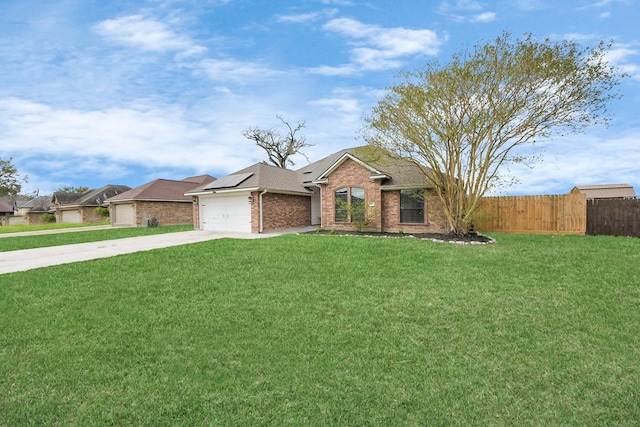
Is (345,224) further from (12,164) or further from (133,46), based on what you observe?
(12,164)

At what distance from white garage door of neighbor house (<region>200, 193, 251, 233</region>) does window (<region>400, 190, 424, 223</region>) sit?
8026 millimetres

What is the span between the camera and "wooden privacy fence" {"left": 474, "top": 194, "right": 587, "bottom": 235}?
1423 centimetres

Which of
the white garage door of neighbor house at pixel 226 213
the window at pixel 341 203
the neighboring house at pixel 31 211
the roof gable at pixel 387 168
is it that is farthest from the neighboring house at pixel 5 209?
the window at pixel 341 203

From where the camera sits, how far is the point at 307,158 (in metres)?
38.1

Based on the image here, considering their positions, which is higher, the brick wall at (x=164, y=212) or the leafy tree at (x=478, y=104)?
the leafy tree at (x=478, y=104)

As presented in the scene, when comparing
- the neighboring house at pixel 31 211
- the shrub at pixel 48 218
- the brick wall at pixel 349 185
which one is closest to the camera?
the brick wall at pixel 349 185

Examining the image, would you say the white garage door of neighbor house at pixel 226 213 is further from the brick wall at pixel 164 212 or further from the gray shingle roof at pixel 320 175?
the brick wall at pixel 164 212

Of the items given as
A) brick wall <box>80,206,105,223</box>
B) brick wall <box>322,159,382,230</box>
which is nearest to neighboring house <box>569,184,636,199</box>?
brick wall <box>322,159,382,230</box>

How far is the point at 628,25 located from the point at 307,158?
30815 mm

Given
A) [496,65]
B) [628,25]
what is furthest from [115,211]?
[628,25]

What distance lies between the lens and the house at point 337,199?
15070 mm

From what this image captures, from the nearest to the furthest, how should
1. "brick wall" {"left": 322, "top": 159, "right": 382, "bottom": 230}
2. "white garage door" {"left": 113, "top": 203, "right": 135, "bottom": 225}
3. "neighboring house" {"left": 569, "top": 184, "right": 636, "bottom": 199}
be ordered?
"brick wall" {"left": 322, "top": 159, "right": 382, "bottom": 230}, "white garage door" {"left": 113, "top": 203, "right": 135, "bottom": 225}, "neighboring house" {"left": 569, "top": 184, "right": 636, "bottom": 199}

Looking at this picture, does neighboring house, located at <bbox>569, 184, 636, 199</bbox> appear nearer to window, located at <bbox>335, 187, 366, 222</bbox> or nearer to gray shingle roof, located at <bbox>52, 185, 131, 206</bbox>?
window, located at <bbox>335, 187, 366, 222</bbox>

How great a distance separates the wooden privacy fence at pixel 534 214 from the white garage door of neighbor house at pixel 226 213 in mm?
A: 11564
